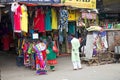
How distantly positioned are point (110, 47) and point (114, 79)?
5123 mm

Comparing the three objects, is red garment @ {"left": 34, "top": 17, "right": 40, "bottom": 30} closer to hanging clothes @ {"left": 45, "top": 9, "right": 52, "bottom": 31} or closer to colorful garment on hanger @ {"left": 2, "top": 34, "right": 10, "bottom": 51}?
hanging clothes @ {"left": 45, "top": 9, "right": 52, "bottom": 31}

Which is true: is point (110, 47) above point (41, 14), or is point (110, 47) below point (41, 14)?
below

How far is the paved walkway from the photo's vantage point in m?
14.0

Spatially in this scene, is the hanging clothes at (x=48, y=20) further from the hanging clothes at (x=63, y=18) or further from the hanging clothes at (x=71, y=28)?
the hanging clothes at (x=71, y=28)

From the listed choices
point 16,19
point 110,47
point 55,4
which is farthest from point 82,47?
point 16,19

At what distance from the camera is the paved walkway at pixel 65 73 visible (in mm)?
13970

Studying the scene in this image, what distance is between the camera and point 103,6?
22141 mm

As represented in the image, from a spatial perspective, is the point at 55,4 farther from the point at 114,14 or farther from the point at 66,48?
the point at 114,14

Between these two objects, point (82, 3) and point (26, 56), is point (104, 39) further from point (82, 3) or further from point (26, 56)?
point (26, 56)

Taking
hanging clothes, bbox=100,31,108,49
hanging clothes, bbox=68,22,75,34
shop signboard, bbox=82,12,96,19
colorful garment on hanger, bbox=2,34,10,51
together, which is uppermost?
shop signboard, bbox=82,12,96,19

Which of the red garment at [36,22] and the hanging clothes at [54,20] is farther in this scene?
the hanging clothes at [54,20]

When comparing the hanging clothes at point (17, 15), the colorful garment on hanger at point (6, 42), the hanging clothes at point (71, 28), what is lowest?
the colorful garment on hanger at point (6, 42)

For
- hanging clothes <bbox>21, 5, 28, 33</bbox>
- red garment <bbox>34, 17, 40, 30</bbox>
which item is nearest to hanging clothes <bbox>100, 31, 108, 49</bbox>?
red garment <bbox>34, 17, 40, 30</bbox>

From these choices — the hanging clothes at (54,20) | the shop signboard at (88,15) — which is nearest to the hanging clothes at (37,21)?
the hanging clothes at (54,20)
